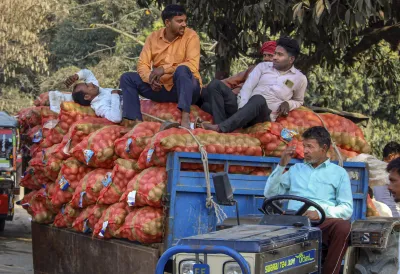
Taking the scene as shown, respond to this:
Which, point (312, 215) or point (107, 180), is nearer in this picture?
point (312, 215)

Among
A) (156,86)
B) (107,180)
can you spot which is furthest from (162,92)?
(107,180)

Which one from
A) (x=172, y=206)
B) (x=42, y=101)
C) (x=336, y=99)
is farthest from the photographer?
(x=336, y=99)

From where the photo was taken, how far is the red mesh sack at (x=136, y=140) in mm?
7234

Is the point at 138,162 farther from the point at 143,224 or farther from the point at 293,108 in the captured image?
the point at 293,108

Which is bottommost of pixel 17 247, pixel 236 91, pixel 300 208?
pixel 17 247

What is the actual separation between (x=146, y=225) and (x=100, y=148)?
1316mm

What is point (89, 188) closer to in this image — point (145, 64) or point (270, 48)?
point (145, 64)

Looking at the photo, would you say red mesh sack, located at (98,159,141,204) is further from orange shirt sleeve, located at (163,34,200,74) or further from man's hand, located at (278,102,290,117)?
man's hand, located at (278,102,290,117)

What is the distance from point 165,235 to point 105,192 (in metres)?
1.08

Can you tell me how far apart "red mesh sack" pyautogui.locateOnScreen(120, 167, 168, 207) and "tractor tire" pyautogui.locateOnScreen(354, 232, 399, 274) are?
180 cm

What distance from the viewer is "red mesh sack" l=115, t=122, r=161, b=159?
723 cm

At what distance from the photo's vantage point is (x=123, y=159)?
7.54 m

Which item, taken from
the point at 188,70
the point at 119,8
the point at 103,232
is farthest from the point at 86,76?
the point at 119,8

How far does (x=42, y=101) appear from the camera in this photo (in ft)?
36.3
